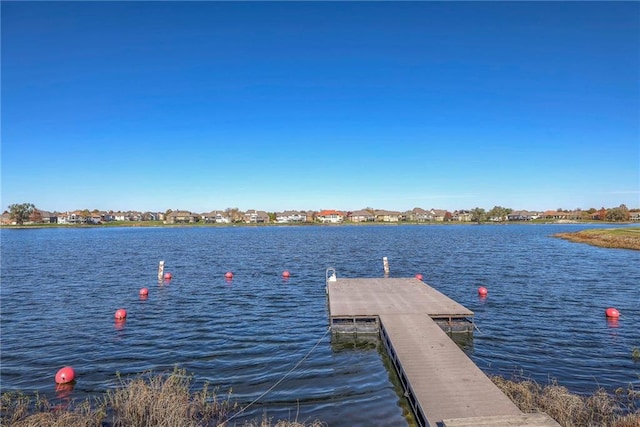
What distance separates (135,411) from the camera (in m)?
11.0

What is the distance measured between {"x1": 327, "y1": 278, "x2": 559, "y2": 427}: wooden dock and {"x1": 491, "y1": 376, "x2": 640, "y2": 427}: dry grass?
91 cm

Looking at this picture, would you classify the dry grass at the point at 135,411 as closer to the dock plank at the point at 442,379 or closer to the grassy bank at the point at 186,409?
the grassy bank at the point at 186,409

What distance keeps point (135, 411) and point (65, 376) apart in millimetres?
5439

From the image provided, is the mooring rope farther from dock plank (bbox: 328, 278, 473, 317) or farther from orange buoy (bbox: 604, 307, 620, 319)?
orange buoy (bbox: 604, 307, 620, 319)

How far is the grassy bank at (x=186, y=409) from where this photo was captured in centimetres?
1026

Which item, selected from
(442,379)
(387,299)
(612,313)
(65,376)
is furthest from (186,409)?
(612,313)

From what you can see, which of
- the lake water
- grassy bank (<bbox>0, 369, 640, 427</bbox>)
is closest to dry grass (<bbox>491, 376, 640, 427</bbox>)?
grassy bank (<bbox>0, 369, 640, 427</bbox>)

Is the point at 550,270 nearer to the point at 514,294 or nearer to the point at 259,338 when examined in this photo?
the point at 514,294

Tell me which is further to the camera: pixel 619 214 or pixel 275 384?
pixel 619 214

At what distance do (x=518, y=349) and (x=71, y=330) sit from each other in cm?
2253

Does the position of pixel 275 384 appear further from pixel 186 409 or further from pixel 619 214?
pixel 619 214

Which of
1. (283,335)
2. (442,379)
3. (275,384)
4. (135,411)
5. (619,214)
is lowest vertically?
(275,384)

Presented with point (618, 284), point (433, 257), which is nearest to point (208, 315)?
point (618, 284)

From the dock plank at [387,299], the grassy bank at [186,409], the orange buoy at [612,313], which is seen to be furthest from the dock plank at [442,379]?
the orange buoy at [612,313]
